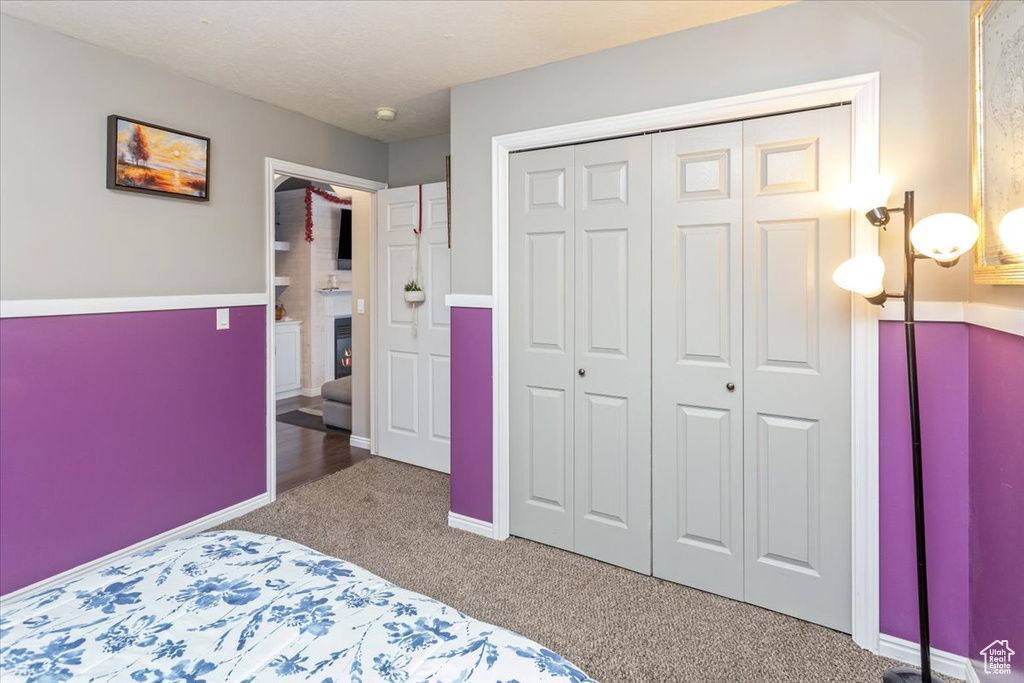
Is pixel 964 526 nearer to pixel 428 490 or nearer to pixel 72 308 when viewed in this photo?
pixel 428 490

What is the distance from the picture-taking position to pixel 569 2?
2.15m

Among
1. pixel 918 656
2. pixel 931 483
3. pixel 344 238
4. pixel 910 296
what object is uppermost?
pixel 344 238

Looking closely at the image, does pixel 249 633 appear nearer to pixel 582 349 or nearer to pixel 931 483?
pixel 582 349

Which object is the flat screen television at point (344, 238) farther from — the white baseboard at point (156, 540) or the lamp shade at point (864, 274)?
the lamp shade at point (864, 274)

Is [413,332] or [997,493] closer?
[997,493]

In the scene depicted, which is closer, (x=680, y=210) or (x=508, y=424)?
(x=680, y=210)

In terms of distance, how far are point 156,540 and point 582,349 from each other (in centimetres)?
244

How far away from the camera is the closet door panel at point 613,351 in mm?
2531

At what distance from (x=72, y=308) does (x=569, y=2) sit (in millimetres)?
2579

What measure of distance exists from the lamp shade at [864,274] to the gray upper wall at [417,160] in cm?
293

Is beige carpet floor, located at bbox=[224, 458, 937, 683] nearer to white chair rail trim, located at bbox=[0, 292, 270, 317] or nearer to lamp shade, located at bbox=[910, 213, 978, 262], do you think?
white chair rail trim, located at bbox=[0, 292, 270, 317]

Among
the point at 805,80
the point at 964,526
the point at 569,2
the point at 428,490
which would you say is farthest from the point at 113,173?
the point at 964,526

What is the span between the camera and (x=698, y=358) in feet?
7.92

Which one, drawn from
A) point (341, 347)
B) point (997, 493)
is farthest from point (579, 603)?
point (341, 347)
